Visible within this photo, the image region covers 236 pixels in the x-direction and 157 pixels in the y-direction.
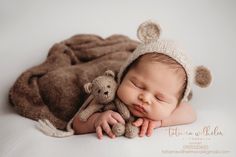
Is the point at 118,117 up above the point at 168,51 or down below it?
below

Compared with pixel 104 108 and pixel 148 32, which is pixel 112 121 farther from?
pixel 148 32

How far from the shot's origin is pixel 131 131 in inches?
50.2

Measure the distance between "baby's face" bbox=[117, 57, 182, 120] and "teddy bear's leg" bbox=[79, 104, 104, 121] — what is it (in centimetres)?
9

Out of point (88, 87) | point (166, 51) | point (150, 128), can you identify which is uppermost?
point (166, 51)

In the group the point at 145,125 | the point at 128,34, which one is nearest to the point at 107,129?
the point at 145,125

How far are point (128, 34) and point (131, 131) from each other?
103cm

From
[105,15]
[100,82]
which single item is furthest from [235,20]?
[100,82]

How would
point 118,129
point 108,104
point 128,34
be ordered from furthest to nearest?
point 128,34
point 108,104
point 118,129

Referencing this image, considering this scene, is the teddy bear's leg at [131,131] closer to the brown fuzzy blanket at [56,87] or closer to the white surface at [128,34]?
the white surface at [128,34]

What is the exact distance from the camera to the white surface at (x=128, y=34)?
1309 mm

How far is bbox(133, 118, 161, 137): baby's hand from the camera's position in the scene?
4.27ft

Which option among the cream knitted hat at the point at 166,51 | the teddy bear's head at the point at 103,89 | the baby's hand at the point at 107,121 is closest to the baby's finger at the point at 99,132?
the baby's hand at the point at 107,121

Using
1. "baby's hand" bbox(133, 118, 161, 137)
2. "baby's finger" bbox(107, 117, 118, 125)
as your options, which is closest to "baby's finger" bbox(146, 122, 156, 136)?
"baby's hand" bbox(133, 118, 161, 137)

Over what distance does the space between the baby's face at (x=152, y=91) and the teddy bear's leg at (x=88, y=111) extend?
0.09 meters
